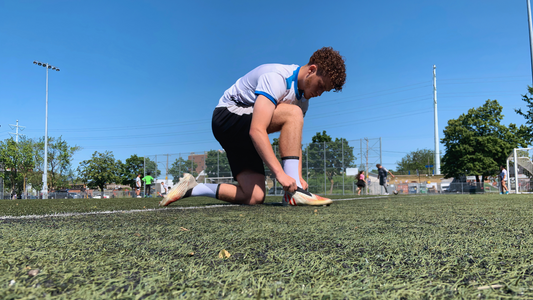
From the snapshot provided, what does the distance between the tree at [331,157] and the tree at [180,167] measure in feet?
33.4

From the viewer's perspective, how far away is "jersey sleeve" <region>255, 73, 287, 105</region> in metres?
3.06

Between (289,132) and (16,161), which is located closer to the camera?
(289,132)

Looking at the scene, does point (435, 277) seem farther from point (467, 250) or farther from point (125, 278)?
point (125, 278)

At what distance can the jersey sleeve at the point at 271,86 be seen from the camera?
306 cm

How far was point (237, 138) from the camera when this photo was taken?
3.56 metres

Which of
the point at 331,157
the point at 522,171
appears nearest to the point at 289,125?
the point at 522,171

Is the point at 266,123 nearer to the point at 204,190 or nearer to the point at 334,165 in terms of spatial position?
the point at 204,190

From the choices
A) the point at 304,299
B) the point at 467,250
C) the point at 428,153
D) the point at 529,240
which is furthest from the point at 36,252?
the point at 428,153

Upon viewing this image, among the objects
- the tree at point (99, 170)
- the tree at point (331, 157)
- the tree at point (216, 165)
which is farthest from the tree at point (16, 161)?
the tree at point (331, 157)

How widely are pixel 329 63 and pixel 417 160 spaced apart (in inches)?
3188

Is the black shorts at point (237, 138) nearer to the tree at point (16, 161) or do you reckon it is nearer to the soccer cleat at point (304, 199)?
the soccer cleat at point (304, 199)

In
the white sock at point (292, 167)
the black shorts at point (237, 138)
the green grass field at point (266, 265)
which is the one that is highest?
the black shorts at point (237, 138)

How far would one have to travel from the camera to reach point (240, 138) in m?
3.54

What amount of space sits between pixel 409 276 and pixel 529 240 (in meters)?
0.79
